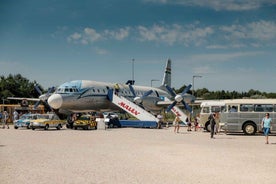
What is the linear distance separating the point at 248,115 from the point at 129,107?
50.5 feet

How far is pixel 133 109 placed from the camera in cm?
3816

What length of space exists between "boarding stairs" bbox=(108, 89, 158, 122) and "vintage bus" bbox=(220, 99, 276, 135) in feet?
38.5

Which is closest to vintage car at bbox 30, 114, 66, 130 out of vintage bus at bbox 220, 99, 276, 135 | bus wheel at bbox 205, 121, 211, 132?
bus wheel at bbox 205, 121, 211, 132

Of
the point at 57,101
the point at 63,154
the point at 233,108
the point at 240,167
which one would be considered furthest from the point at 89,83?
the point at 240,167

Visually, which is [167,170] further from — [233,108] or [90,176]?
[233,108]

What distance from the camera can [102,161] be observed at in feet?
38.6

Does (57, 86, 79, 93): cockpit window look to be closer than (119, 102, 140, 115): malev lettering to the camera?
Yes

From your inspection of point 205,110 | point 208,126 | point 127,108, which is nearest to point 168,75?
point 127,108

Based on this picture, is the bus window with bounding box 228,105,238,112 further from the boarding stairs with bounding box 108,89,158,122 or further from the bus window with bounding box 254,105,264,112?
the boarding stairs with bounding box 108,89,158,122

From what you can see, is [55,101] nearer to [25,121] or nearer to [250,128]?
[25,121]

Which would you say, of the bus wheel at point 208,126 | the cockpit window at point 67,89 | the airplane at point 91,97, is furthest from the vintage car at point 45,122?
the bus wheel at point 208,126

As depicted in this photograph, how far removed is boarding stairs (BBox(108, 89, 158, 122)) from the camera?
3703cm

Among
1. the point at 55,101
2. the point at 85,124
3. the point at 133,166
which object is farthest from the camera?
the point at 55,101

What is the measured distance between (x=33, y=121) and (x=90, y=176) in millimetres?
22137
